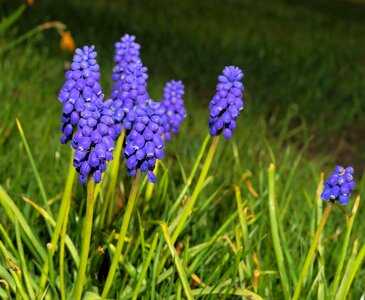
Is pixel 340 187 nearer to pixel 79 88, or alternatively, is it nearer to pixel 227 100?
pixel 227 100

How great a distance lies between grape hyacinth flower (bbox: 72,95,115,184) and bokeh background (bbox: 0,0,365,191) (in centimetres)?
155

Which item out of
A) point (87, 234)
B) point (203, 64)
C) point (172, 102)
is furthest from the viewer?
point (203, 64)

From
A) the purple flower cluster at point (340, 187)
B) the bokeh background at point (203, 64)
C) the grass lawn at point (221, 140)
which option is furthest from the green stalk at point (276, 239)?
the bokeh background at point (203, 64)

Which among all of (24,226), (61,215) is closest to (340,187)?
(61,215)

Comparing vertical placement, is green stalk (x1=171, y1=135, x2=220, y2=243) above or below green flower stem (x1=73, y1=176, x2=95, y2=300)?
above

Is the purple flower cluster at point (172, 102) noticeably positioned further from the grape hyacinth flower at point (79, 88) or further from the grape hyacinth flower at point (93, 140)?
the grape hyacinth flower at point (93, 140)

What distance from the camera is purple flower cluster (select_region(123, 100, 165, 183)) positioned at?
2.29 m

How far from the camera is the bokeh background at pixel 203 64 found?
214 inches

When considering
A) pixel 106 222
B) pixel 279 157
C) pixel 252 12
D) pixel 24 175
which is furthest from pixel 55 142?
pixel 252 12

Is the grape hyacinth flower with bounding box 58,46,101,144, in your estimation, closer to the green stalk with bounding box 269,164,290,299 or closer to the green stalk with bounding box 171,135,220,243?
the green stalk with bounding box 171,135,220,243

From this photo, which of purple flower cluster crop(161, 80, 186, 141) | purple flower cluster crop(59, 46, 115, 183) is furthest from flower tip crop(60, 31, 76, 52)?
purple flower cluster crop(59, 46, 115, 183)

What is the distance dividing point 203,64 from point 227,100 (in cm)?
528

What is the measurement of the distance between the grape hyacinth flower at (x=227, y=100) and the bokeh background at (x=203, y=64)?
141 cm

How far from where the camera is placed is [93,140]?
7.26ft
